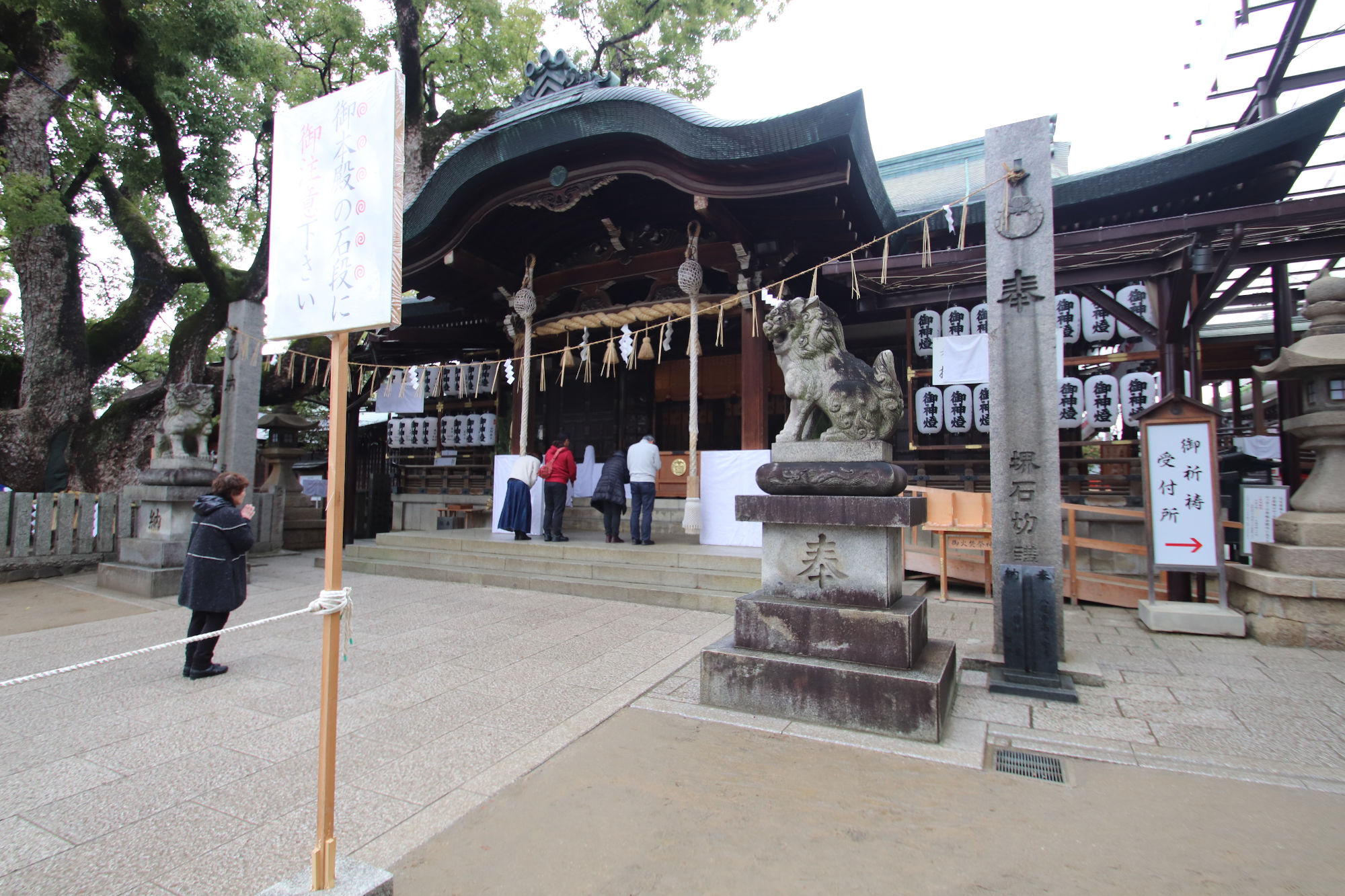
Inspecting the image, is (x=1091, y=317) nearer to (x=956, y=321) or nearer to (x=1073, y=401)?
(x=1073, y=401)

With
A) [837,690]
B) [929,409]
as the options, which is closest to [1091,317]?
[929,409]

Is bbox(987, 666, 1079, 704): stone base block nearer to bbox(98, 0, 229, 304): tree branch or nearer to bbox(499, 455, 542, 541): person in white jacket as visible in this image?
bbox(499, 455, 542, 541): person in white jacket

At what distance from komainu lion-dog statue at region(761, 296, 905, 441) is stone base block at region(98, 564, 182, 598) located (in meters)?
7.29

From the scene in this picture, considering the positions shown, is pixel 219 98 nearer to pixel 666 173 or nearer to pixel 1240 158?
pixel 666 173

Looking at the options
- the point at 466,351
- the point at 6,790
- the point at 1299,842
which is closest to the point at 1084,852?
the point at 1299,842

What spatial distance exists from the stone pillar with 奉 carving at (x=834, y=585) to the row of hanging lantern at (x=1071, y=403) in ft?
15.1

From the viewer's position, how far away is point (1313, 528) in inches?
202

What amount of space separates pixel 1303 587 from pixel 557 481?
7.54 metres

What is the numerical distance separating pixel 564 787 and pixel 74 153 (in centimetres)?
1619

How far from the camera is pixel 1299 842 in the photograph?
228 centimetres

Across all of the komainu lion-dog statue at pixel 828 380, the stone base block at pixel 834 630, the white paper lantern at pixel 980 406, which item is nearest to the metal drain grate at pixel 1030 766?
the stone base block at pixel 834 630

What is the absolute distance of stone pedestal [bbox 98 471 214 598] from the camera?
7.38m

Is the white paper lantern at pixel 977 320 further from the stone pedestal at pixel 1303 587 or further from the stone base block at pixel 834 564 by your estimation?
the stone base block at pixel 834 564

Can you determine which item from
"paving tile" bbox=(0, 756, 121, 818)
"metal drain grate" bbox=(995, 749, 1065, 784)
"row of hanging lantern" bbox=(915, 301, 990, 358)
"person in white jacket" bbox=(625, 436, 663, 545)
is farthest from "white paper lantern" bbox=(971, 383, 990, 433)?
"paving tile" bbox=(0, 756, 121, 818)
